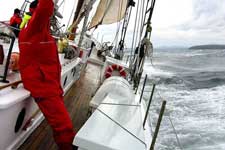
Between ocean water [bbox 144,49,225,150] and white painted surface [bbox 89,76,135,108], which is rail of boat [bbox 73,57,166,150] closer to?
white painted surface [bbox 89,76,135,108]

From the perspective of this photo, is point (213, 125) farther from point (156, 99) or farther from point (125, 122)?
point (125, 122)

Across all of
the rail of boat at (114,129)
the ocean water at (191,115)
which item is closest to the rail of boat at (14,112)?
the rail of boat at (114,129)

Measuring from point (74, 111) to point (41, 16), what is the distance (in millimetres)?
2248

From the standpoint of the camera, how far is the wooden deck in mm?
3057

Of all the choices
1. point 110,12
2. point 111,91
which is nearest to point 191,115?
point 110,12

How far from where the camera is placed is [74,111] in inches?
174

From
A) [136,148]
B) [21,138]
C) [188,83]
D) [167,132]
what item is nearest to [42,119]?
[21,138]

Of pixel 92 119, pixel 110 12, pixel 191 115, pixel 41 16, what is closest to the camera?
pixel 92 119

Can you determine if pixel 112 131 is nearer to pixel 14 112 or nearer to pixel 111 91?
pixel 14 112

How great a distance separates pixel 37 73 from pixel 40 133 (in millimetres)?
1056

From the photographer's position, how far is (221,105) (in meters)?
9.47

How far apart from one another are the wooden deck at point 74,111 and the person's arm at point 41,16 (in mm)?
1126

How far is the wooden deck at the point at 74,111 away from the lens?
306 centimetres

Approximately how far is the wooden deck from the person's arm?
113 centimetres
